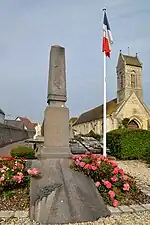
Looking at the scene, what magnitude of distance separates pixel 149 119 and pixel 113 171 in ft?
126

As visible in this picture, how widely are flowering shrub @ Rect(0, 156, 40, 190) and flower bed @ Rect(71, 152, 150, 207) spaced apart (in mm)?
944

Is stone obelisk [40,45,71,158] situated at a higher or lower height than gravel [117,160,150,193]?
higher

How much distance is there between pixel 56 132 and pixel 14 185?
135 centimetres

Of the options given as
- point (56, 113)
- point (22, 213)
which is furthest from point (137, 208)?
point (56, 113)

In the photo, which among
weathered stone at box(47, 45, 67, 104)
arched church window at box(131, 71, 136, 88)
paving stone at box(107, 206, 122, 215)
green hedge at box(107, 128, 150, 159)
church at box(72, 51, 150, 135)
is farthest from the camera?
arched church window at box(131, 71, 136, 88)

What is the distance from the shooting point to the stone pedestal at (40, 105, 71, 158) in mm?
4650

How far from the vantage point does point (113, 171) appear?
4438 mm

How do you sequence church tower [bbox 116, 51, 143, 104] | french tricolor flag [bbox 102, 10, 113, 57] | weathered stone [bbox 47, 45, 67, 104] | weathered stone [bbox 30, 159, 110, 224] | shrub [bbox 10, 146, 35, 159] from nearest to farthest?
weathered stone [bbox 30, 159, 110, 224] → weathered stone [bbox 47, 45, 67, 104] → french tricolor flag [bbox 102, 10, 113, 57] → shrub [bbox 10, 146, 35, 159] → church tower [bbox 116, 51, 143, 104]

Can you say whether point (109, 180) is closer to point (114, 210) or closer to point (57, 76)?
point (114, 210)

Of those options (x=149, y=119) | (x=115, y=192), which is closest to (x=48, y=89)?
(x=115, y=192)

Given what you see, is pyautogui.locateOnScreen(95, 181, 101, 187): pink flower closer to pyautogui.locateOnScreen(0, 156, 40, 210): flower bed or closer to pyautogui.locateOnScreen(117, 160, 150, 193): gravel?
pyautogui.locateOnScreen(0, 156, 40, 210): flower bed

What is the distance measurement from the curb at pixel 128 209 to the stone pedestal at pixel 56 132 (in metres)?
1.42

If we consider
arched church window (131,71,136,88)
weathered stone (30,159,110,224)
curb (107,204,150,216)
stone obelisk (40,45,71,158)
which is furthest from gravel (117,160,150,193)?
arched church window (131,71,136,88)

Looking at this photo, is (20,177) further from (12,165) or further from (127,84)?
(127,84)
